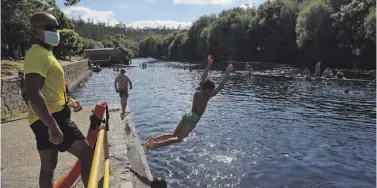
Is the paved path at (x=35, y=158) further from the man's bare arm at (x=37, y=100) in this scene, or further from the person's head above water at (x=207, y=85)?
the man's bare arm at (x=37, y=100)

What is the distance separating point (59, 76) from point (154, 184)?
137 inches

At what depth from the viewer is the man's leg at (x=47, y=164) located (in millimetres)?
4203

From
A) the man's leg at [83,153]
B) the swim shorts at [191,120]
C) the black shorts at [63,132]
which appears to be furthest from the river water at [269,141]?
the black shorts at [63,132]

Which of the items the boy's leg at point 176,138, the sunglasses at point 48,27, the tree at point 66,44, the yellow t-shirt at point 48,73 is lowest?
the boy's leg at point 176,138

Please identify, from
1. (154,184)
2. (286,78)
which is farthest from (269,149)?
(286,78)

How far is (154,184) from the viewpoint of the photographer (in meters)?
6.94

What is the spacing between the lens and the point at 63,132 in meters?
4.17

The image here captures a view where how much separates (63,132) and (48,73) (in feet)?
2.23

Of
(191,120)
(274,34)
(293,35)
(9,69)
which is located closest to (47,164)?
(191,120)

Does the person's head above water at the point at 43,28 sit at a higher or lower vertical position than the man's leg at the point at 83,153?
higher

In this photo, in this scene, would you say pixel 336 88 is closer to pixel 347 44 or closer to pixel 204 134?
pixel 204 134

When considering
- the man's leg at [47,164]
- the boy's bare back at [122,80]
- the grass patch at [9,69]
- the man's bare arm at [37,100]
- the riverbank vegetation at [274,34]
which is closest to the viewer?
the man's bare arm at [37,100]

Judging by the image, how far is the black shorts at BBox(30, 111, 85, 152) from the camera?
4074mm

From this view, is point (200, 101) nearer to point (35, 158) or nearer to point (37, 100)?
point (35, 158)
